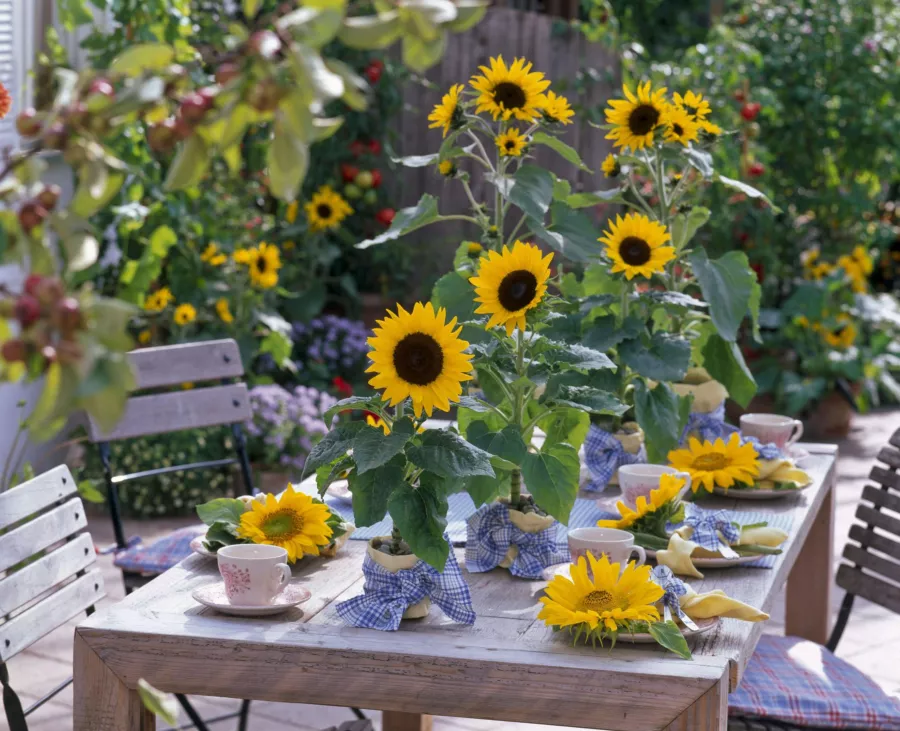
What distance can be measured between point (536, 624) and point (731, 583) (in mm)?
354

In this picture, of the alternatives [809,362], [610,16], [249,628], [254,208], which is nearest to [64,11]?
[254,208]

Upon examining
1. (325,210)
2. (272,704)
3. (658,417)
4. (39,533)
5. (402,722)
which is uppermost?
(325,210)

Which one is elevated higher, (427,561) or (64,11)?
(64,11)

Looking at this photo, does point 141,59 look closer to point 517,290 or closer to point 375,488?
point 375,488

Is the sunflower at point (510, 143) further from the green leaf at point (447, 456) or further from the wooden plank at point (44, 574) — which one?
the wooden plank at point (44, 574)

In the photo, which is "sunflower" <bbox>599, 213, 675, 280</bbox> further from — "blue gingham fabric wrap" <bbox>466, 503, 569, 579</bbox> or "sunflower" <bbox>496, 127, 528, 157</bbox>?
"blue gingham fabric wrap" <bbox>466, 503, 569, 579</bbox>

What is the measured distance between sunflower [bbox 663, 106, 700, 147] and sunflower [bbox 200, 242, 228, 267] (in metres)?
2.58

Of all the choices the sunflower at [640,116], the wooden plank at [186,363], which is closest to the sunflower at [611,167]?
the sunflower at [640,116]

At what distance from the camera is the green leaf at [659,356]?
89.3 inches

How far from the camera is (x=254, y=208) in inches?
220

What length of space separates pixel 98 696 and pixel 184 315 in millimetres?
3058

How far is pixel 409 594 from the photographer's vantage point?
161 centimetres

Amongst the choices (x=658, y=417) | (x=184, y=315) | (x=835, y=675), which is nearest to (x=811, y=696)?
(x=835, y=675)

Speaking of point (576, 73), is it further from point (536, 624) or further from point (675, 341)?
point (536, 624)
